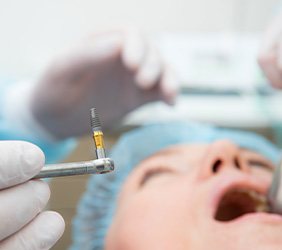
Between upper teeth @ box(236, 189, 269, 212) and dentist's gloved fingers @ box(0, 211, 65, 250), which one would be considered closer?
dentist's gloved fingers @ box(0, 211, 65, 250)

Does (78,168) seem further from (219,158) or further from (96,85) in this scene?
(96,85)

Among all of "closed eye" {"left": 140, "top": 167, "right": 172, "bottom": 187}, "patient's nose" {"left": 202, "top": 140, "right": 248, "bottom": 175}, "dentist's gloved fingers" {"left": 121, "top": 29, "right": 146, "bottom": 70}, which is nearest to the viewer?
"patient's nose" {"left": 202, "top": 140, "right": 248, "bottom": 175}

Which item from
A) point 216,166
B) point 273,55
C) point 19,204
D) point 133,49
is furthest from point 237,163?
point 19,204

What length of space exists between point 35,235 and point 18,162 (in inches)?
5.1

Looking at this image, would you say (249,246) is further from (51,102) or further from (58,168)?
(51,102)

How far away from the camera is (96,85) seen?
5.14ft

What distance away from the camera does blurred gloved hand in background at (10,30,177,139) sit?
1.43 m

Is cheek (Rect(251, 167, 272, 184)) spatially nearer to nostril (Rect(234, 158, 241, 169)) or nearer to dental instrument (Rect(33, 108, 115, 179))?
nostril (Rect(234, 158, 241, 169))

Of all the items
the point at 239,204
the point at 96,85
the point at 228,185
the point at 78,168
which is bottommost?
the point at 239,204

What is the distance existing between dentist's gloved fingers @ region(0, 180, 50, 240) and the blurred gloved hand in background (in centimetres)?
72

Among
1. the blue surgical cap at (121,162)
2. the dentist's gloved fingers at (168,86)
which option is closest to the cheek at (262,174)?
the blue surgical cap at (121,162)

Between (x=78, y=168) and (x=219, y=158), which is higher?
(x=78, y=168)

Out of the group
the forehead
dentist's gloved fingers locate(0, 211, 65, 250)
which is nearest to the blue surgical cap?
the forehead

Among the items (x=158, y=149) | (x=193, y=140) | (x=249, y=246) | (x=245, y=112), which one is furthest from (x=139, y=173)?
(x=245, y=112)
